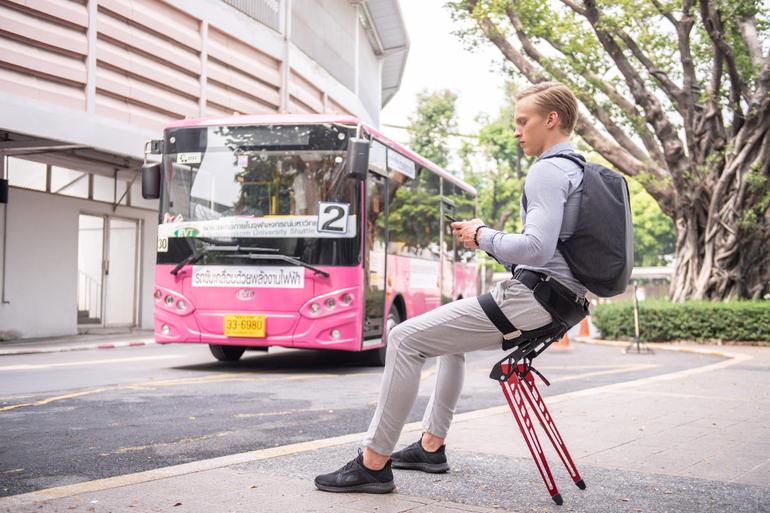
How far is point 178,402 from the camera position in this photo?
8.23m

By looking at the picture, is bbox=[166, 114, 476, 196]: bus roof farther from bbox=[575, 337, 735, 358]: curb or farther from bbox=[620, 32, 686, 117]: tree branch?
bbox=[620, 32, 686, 117]: tree branch

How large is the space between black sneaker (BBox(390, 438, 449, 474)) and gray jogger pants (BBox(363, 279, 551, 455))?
1.73 ft

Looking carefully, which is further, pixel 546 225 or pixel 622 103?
pixel 622 103

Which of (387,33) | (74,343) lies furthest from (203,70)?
(387,33)

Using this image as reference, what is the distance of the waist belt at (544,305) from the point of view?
13.6 feet

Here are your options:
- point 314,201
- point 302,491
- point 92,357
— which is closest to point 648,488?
point 302,491

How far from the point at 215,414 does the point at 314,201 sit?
4595 mm

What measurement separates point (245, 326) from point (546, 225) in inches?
315

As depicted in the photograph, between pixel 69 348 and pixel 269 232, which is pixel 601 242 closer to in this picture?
pixel 269 232

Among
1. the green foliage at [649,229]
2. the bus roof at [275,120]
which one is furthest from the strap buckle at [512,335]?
the green foliage at [649,229]

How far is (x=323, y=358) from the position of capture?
14.5 meters

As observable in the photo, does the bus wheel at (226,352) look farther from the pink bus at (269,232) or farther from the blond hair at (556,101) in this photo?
the blond hair at (556,101)

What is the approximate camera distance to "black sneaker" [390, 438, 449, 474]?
471cm

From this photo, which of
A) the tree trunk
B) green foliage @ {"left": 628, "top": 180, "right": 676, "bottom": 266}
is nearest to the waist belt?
the tree trunk
